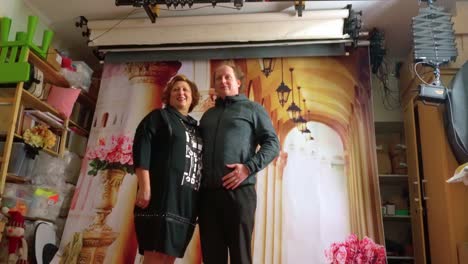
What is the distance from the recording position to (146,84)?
9.90 feet

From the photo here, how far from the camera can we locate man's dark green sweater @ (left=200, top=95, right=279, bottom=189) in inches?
63.6

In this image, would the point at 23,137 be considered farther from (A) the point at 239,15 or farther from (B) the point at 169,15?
(A) the point at 239,15

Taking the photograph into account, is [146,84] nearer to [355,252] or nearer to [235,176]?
[235,176]

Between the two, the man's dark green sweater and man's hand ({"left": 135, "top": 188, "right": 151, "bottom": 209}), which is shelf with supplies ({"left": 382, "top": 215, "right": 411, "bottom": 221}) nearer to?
the man's dark green sweater

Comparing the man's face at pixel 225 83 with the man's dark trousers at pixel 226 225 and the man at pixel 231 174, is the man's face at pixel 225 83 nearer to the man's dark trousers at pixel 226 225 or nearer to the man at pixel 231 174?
the man at pixel 231 174

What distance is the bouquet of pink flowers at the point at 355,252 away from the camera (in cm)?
233

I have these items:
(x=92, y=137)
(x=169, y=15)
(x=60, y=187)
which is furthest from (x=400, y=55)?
(x=60, y=187)

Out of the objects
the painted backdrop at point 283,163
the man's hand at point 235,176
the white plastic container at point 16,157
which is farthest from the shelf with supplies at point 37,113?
the man's hand at point 235,176

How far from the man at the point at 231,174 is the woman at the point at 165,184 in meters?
0.06

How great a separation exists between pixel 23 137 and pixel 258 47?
67.5 inches

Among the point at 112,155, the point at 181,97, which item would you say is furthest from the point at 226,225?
the point at 112,155

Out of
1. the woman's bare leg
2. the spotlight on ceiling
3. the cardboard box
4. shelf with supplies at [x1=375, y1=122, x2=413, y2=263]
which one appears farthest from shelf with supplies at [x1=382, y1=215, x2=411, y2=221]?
the cardboard box

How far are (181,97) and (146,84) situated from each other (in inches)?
54.2

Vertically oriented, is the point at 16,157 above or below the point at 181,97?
below
